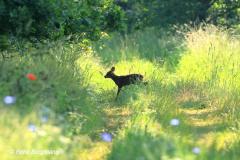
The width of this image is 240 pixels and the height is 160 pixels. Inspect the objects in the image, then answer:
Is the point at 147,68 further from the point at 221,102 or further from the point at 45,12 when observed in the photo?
the point at 45,12

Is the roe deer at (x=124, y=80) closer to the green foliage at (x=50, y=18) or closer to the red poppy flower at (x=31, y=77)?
the green foliage at (x=50, y=18)

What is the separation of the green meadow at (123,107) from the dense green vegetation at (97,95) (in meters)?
0.02

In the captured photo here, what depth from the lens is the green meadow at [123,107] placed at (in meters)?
6.29

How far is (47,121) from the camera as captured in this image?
6613mm

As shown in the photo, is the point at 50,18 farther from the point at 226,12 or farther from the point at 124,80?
the point at 226,12

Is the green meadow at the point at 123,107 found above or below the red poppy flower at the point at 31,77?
below

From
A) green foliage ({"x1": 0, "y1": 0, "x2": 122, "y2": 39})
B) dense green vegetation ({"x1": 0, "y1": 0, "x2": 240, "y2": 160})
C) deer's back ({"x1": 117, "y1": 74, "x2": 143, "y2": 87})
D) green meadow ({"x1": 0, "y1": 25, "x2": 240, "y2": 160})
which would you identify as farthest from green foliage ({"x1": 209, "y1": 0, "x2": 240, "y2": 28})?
deer's back ({"x1": 117, "y1": 74, "x2": 143, "y2": 87})

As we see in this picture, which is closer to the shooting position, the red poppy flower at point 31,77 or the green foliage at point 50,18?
the red poppy flower at point 31,77

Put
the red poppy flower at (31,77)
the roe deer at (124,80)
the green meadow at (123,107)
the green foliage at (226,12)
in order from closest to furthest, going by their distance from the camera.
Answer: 1. the green meadow at (123,107)
2. the red poppy flower at (31,77)
3. the roe deer at (124,80)
4. the green foliage at (226,12)

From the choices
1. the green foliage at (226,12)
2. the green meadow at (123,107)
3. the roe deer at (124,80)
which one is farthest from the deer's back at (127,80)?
the green foliage at (226,12)

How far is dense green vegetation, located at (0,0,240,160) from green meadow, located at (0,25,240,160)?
2 centimetres

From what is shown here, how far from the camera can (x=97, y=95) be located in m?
10.2

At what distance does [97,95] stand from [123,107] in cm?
53

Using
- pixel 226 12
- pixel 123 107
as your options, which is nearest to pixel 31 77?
pixel 123 107
